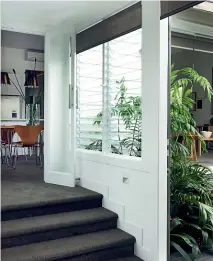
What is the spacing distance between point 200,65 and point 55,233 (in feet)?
29.4

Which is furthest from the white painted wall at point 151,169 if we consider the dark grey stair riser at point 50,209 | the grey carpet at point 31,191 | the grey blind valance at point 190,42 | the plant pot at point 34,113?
the plant pot at point 34,113

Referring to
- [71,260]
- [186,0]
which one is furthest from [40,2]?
[71,260]

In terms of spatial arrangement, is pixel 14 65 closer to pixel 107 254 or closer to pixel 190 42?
pixel 190 42

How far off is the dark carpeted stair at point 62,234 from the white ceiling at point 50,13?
2181 millimetres

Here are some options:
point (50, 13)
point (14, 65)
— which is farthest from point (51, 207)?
point (14, 65)

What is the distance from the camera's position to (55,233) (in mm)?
3217

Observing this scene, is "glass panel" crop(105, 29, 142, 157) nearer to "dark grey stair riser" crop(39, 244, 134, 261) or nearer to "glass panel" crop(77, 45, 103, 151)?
"glass panel" crop(77, 45, 103, 151)

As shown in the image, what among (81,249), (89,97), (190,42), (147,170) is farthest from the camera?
(190,42)

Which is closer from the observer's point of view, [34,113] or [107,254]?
[107,254]

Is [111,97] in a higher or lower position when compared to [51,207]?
higher

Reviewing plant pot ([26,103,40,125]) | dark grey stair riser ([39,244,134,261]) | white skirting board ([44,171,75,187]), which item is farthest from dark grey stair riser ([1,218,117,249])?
plant pot ([26,103,40,125])

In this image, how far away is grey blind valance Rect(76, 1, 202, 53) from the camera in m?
2.93

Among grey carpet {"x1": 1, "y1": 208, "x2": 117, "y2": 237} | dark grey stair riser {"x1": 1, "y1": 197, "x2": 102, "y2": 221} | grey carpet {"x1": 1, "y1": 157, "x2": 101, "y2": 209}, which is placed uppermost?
grey carpet {"x1": 1, "y1": 157, "x2": 101, "y2": 209}

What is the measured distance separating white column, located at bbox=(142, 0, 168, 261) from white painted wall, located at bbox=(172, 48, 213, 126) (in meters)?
7.44
